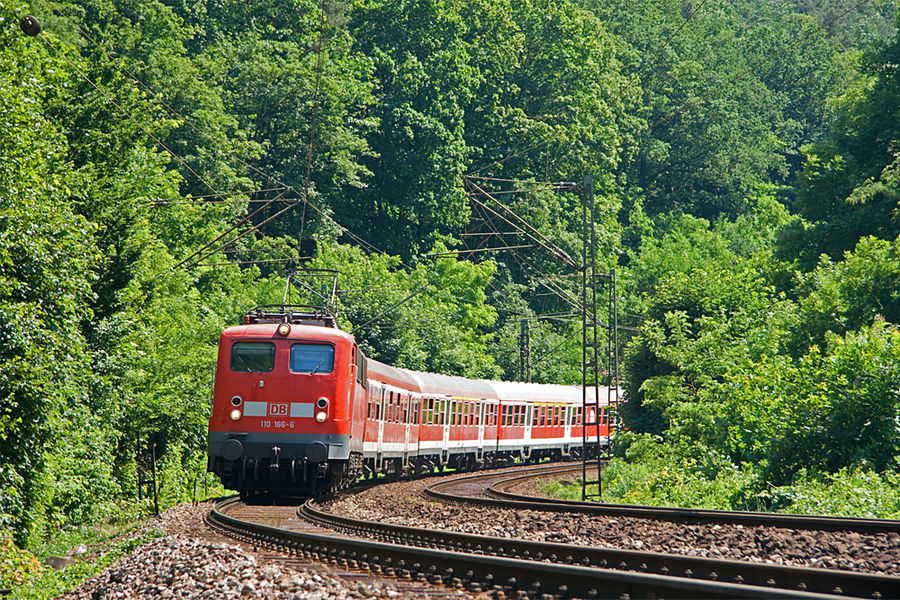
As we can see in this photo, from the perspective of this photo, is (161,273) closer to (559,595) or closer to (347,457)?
(347,457)

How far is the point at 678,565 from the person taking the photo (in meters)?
9.20

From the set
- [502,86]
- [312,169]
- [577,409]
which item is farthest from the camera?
[502,86]

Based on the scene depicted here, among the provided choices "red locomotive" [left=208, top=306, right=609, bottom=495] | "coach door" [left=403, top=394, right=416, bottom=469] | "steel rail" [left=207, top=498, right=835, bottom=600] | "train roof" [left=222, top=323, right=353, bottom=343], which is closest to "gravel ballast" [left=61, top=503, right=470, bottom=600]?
"steel rail" [left=207, top=498, right=835, bottom=600]

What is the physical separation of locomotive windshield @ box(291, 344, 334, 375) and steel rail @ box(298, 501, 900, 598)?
5.74 metres

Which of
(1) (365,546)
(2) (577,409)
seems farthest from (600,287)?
(1) (365,546)

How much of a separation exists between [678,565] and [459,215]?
53.7 metres

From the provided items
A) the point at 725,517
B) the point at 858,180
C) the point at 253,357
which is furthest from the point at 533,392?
the point at 725,517

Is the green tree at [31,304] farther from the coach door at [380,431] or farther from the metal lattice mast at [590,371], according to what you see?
the metal lattice mast at [590,371]

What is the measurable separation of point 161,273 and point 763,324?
17.6 m

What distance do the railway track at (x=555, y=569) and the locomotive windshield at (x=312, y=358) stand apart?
549 centimetres

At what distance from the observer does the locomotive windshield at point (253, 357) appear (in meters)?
18.9

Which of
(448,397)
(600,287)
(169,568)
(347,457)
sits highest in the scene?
(600,287)

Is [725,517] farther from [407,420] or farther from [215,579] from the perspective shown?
[407,420]

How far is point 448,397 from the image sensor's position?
114ft
